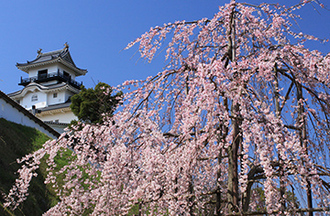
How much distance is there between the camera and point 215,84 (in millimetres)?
2805

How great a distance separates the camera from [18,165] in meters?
7.84

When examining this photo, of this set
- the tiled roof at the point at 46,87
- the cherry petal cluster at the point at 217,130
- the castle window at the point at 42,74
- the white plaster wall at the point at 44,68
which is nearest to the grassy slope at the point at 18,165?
the cherry petal cluster at the point at 217,130

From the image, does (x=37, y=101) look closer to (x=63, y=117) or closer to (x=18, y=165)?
(x=63, y=117)

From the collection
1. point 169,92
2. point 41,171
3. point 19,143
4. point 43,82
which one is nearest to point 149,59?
point 169,92

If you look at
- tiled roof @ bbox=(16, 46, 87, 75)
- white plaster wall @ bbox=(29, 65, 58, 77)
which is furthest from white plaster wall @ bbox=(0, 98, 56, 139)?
white plaster wall @ bbox=(29, 65, 58, 77)

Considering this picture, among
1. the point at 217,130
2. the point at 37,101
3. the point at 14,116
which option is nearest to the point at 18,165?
the point at 14,116

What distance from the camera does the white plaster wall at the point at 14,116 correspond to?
993 cm

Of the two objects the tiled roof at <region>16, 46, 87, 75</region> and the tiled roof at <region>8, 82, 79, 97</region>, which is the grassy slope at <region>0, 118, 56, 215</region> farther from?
the tiled roof at <region>16, 46, 87, 75</region>

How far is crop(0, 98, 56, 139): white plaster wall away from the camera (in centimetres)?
993

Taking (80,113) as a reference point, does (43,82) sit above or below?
above

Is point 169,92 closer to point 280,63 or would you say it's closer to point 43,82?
point 280,63

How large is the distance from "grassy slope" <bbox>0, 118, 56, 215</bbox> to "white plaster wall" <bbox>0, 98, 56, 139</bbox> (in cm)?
26

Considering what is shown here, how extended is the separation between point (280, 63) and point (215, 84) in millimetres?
946

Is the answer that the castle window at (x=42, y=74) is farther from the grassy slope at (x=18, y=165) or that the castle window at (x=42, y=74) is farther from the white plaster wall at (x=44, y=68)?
the grassy slope at (x=18, y=165)
